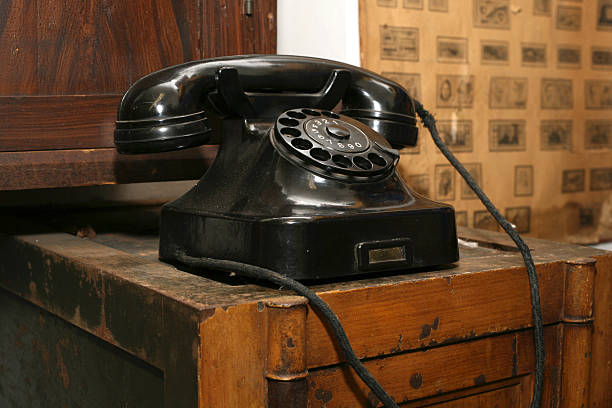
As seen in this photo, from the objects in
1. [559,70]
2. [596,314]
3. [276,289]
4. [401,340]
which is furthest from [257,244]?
[559,70]

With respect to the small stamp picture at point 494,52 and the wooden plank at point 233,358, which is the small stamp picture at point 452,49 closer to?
the small stamp picture at point 494,52

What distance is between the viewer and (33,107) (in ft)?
3.46

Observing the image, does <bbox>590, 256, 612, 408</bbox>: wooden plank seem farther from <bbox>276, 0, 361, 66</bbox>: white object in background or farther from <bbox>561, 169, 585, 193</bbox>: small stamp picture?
<bbox>561, 169, 585, 193</bbox>: small stamp picture

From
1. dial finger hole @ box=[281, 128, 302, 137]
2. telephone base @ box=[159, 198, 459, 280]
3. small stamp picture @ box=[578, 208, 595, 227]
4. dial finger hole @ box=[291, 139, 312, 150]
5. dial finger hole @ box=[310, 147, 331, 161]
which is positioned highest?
dial finger hole @ box=[281, 128, 302, 137]

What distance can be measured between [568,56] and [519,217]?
1.23 feet

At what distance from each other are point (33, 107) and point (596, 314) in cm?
80

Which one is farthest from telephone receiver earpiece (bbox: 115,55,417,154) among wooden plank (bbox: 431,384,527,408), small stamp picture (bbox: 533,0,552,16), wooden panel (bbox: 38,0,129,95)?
small stamp picture (bbox: 533,0,552,16)

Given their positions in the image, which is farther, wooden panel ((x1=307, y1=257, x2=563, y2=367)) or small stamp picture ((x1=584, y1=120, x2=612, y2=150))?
small stamp picture ((x1=584, y1=120, x2=612, y2=150))

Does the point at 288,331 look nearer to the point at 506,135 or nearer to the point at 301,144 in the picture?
the point at 301,144

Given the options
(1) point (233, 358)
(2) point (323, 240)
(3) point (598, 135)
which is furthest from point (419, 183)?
(1) point (233, 358)

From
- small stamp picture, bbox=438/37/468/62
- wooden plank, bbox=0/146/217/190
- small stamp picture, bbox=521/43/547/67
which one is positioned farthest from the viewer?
small stamp picture, bbox=521/43/547/67

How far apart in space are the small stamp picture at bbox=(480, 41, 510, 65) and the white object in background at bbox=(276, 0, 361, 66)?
30 cm

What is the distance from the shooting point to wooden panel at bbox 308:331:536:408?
0.76 metres

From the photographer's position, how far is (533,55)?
1.59 meters
